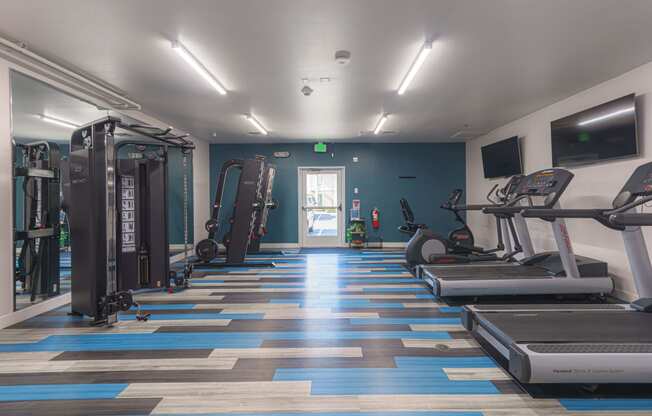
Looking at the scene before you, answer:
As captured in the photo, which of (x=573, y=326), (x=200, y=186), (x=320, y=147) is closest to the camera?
(x=573, y=326)

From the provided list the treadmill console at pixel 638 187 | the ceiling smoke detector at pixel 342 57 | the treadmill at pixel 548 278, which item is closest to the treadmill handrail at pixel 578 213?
the treadmill console at pixel 638 187

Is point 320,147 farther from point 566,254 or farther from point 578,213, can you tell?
point 578,213

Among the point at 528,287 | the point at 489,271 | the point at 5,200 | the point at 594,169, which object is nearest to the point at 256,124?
the point at 5,200

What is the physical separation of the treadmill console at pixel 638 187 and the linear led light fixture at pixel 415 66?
6.88 ft

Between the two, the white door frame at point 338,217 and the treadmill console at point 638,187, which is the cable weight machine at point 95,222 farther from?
the white door frame at point 338,217

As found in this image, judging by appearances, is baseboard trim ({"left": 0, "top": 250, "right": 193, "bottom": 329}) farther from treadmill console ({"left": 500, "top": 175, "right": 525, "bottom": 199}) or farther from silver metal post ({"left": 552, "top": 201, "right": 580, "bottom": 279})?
treadmill console ({"left": 500, "top": 175, "right": 525, "bottom": 199})

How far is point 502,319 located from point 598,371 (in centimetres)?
71

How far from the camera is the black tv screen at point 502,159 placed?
6.43 meters

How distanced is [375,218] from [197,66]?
19.7 feet

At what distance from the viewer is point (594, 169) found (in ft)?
15.3

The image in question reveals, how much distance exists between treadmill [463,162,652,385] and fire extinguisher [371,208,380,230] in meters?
5.69

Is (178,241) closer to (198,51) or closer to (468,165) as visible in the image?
(198,51)

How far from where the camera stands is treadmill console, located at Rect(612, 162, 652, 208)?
A: 275 centimetres

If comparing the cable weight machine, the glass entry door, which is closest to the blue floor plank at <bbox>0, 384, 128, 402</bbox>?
the cable weight machine
